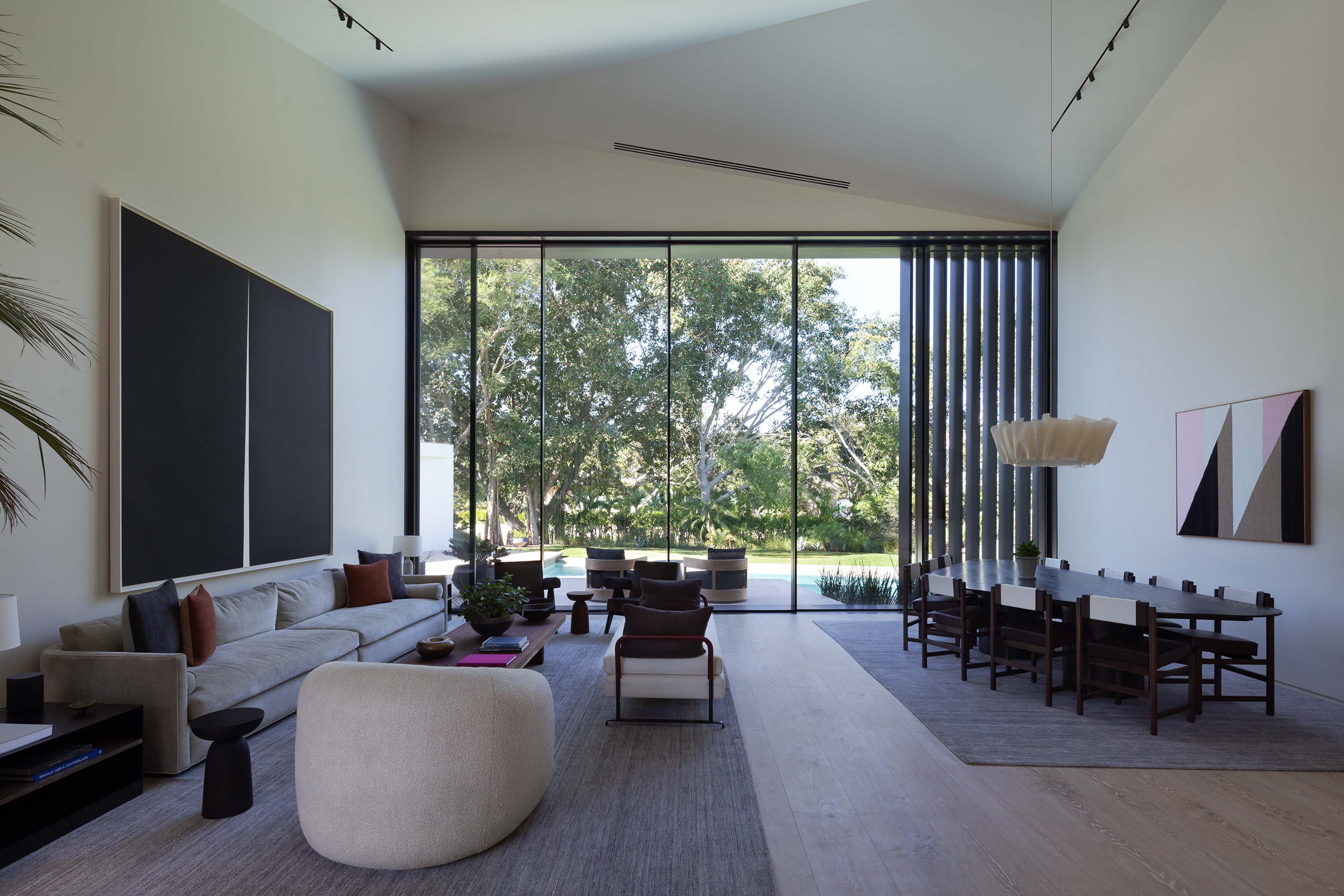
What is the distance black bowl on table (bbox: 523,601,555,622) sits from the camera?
5.81 metres

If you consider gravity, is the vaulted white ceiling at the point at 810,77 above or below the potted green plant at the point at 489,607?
above

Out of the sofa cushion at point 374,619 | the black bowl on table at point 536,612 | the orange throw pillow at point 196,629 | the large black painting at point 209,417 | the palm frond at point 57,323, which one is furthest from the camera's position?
the black bowl on table at point 536,612

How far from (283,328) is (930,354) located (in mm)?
6633

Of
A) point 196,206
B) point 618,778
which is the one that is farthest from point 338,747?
point 196,206

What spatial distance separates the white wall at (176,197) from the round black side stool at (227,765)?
4.15 ft

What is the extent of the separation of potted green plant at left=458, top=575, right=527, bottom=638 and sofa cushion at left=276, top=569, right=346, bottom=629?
4.39ft

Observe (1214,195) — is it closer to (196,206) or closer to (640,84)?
(640,84)

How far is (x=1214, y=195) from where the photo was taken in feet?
19.0

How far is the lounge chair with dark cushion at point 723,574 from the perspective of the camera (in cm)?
845

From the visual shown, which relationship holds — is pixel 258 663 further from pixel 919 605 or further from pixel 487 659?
pixel 919 605

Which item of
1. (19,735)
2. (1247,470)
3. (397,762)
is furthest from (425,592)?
(1247,470)

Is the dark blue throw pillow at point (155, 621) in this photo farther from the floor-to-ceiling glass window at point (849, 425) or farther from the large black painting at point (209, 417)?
the floor-to-ceiling glass window at point (849, 425)

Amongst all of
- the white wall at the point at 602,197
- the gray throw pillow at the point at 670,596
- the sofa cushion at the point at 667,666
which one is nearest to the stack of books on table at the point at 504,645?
the sofa cushion at the point at 667,666

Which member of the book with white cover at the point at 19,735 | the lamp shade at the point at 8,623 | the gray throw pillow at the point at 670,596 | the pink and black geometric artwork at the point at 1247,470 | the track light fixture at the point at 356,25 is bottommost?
the book with white cover at the point at 19,735
